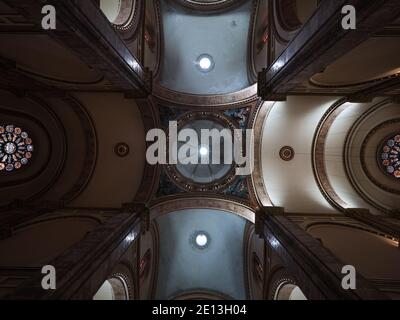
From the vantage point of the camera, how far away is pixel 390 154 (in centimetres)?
1220

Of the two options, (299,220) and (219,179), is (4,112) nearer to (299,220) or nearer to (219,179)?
(219,179)

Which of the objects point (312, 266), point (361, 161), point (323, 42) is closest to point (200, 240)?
point (361, 161)

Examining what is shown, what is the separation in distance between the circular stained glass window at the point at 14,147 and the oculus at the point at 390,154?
531 inches

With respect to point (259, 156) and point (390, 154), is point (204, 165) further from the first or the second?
point (390, 154)

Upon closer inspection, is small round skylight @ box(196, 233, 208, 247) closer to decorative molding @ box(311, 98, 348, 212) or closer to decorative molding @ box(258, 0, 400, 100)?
decorative molding @ box(311, 98, 348, 212)

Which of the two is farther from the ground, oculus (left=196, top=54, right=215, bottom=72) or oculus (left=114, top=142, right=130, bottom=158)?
oculus (left=196, top=54, right=215, bottom=72)

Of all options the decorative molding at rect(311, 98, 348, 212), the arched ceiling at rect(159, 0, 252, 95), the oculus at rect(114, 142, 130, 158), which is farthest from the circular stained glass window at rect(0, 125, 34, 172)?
the decorative molding at rect(311, 98, 348, 212)

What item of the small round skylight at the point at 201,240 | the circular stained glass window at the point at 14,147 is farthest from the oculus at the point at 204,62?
the circular stained glass window at the point at 14,147

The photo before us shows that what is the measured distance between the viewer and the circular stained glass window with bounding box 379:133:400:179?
1212cm

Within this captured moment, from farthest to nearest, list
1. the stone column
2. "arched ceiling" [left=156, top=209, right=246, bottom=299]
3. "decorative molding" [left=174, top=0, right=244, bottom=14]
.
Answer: "arched ceiling" [left=156, top=209, right=246, bottom=299], "decorative molding" [left=174, top=0, right=244, bottom=14], the stone column

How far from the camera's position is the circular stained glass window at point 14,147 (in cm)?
1259

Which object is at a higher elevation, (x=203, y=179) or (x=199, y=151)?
(x=199, y=151)

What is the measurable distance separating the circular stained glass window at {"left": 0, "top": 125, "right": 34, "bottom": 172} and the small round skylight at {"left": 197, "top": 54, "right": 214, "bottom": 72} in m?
7.53

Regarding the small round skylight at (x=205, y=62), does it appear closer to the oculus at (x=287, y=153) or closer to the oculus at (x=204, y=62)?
the oculus at (x=204, y=62)
